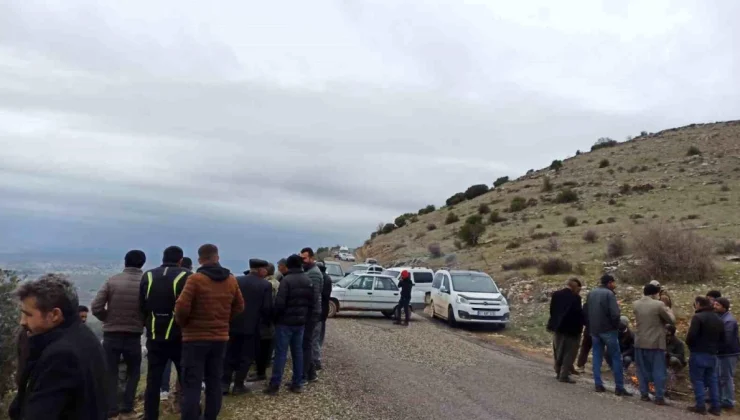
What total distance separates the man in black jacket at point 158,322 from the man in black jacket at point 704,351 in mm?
7953

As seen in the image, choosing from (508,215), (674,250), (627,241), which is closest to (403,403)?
(674,250)

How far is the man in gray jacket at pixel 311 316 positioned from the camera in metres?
9.72

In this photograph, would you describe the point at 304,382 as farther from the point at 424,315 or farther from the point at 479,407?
the point at 424,315

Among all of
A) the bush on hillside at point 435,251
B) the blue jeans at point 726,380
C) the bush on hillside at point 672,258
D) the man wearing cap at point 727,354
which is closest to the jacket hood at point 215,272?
the man wearing cap at point 727,354

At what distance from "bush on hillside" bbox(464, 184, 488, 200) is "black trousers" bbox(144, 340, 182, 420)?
62647 mm

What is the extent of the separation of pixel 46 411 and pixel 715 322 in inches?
387

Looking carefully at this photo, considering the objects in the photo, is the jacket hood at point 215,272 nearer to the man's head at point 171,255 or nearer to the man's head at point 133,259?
the man's head at point 171,255

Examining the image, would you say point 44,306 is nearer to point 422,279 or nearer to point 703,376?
point 703,376

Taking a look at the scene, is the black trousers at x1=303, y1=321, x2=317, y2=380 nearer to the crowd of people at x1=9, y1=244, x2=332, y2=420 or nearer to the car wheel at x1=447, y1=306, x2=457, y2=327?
the crowd of people at x1=9, y1=244, x2=332, y2=420

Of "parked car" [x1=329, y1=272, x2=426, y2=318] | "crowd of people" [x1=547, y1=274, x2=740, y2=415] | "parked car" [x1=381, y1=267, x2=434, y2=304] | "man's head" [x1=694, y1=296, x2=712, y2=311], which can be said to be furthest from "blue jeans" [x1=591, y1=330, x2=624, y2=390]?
"parked car" [x1=381, y1=267, x2=434, y2=304]

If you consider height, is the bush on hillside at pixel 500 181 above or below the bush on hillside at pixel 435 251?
above

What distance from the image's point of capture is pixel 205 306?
6.71m

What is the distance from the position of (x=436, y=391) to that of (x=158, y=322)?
4.84 m

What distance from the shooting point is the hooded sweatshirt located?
6625 mm
